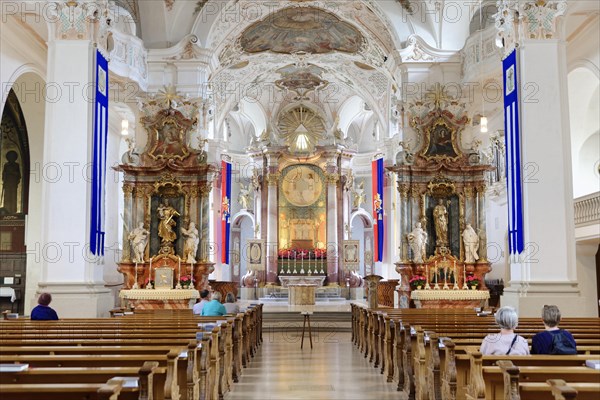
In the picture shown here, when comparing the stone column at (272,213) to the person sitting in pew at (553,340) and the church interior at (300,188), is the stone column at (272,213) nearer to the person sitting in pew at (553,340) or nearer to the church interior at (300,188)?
the church interior at (300,188)

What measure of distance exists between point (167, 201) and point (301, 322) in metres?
4.69

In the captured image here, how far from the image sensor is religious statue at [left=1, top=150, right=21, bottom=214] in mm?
17562

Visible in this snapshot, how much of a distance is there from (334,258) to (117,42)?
50.2 feet

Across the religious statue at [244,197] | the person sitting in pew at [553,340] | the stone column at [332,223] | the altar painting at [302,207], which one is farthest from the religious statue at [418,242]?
the religious statue at [244,197]

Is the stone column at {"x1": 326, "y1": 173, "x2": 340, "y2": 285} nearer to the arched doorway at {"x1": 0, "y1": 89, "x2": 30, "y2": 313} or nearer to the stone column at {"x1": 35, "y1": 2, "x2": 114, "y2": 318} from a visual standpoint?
the arched doorway at {"x1": 0, "y1": 89, "x2": 30, "y2": 313}

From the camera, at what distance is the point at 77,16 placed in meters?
11.3

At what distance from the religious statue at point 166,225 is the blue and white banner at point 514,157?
9.15 meters

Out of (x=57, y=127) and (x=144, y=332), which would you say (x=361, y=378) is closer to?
(x=144, y=332)

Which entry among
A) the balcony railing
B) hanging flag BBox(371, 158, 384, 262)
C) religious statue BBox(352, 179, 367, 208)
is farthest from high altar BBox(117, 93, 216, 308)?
religious statue BBox(352, 179, 367, 208)

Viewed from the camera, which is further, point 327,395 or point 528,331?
point 327,395

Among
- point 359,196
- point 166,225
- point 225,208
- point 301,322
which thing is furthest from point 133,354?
point 359,196

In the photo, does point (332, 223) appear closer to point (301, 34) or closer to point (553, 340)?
point (301, 34)

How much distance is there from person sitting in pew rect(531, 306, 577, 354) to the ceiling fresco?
1689cm

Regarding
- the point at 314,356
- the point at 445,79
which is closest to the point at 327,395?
the point at 314,356
